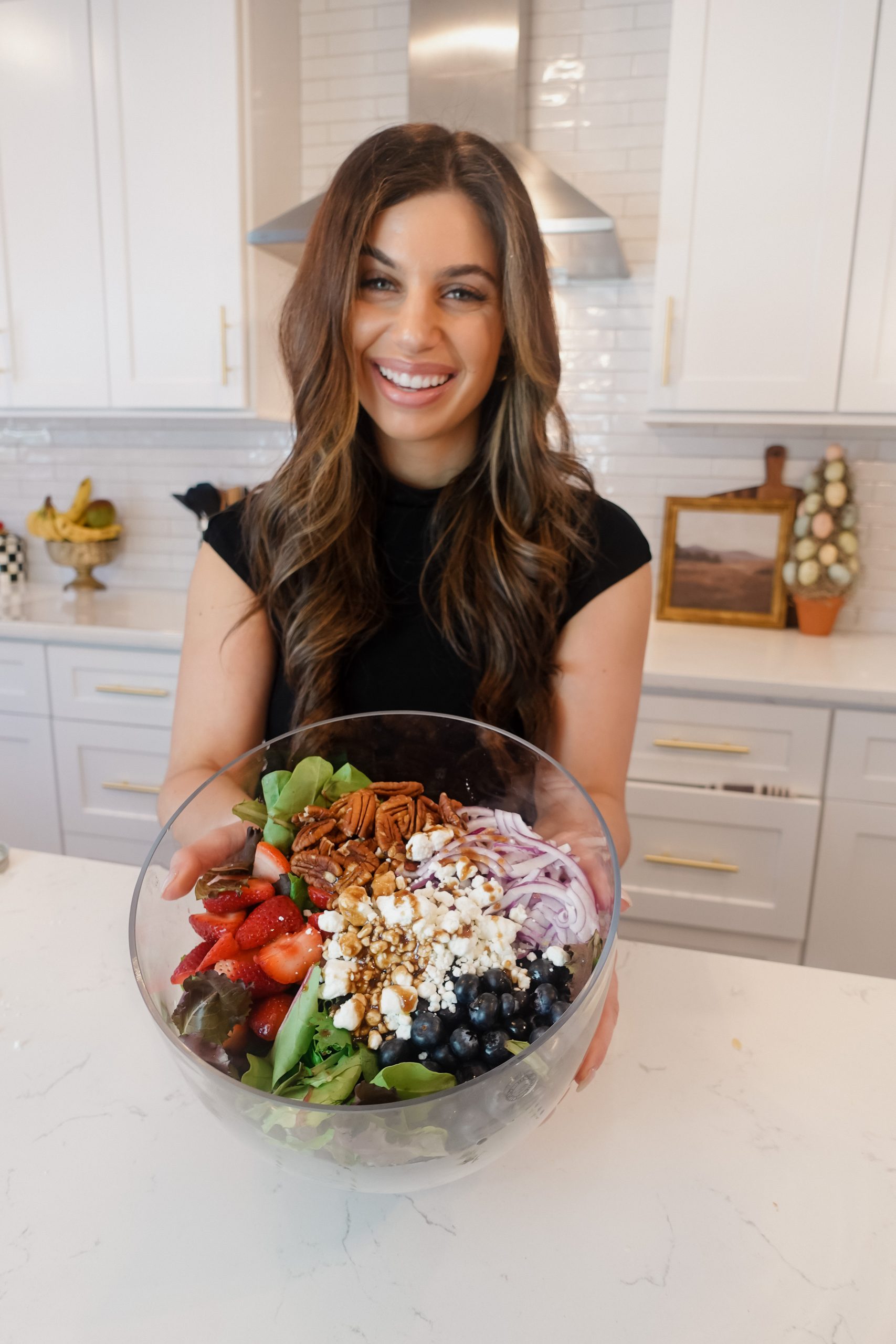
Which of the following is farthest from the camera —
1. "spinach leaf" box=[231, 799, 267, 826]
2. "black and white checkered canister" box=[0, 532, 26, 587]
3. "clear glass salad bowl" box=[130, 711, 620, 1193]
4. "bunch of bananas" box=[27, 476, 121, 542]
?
"black and white checkered canister" box=[0, 532, 26, 587]

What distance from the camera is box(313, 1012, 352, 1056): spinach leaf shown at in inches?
20.0

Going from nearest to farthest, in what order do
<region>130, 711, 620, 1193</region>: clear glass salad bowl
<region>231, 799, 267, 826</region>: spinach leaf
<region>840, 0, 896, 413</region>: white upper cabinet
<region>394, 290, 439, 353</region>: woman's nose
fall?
1. <region>130, 711, 620, 1193</region>: clear glass salad bowl
2. <region>231, 799, 267, 826</region>: spinach leaf
3. <region>394, 290, 439, 353</region>: woman's nose
4. <region>840, 0, 896, 413</region>: white upper cabinet

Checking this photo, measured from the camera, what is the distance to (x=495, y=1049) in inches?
19.5

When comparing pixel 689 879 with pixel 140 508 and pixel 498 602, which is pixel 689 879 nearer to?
pixel 498 602

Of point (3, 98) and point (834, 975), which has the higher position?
point (3, 98)

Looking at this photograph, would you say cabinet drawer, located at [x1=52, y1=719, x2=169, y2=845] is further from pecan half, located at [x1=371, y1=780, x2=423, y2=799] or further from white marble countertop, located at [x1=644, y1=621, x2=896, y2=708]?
pecan half, located at [x1=371, y1=780, x2=423, y2=799]

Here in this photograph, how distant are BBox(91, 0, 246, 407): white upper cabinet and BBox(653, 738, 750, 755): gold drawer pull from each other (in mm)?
1440

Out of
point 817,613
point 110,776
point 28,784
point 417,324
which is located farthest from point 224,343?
point 817,613

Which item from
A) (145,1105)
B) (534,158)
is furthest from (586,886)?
(534,158)

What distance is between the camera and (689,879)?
214cm

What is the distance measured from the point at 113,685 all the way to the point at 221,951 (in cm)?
200

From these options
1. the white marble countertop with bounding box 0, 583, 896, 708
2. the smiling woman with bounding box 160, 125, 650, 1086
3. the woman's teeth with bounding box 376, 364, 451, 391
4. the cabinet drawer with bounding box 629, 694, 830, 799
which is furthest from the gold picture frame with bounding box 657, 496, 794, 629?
the woman's teeth with bounding box 376, 364, 451, 391

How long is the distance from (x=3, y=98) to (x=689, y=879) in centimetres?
278

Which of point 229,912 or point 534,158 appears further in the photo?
point 534,158
